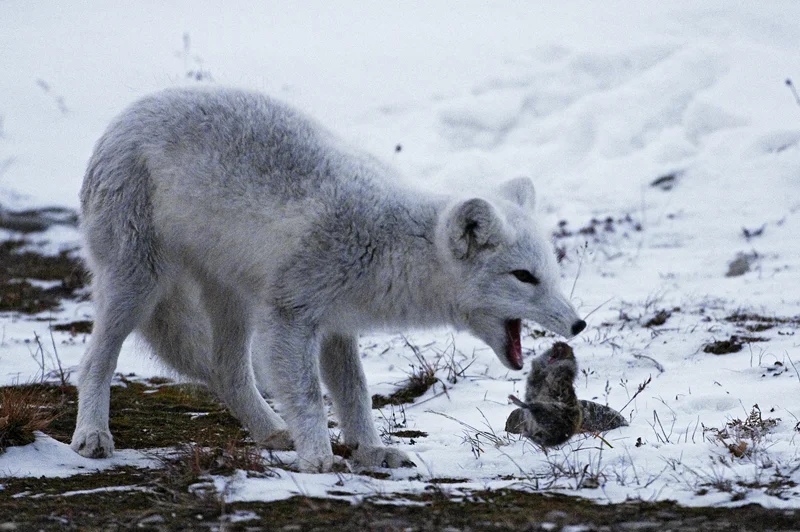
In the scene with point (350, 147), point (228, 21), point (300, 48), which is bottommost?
point (350, 147)

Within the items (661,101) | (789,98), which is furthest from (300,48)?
(789,98)

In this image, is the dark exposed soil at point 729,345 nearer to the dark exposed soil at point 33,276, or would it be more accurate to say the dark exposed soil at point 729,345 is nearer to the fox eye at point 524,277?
the fox eye at point 524,277

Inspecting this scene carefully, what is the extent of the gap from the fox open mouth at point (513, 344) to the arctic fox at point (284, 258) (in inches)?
0.4

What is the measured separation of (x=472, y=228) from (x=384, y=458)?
125 cm

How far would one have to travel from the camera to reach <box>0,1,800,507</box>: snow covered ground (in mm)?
4387

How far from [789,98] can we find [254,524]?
44.5 feet

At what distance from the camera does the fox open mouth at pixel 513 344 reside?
457 centimetres

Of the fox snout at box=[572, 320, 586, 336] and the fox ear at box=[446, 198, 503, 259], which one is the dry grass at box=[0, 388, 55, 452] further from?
the fox snout at box=[572, 320, 586, 336]

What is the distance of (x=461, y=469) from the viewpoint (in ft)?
14.0

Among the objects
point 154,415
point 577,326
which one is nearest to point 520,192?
point 577,326

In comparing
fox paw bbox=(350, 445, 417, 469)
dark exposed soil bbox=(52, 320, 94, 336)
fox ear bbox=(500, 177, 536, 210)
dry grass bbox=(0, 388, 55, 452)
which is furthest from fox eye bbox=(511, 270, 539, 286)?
dark exposed soil bbox=(52, 320, 94, 336)

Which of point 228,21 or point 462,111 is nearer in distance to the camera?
point 462,111

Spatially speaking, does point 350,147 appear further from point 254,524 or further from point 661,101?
point 661,101

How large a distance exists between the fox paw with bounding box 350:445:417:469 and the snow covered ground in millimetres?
104
